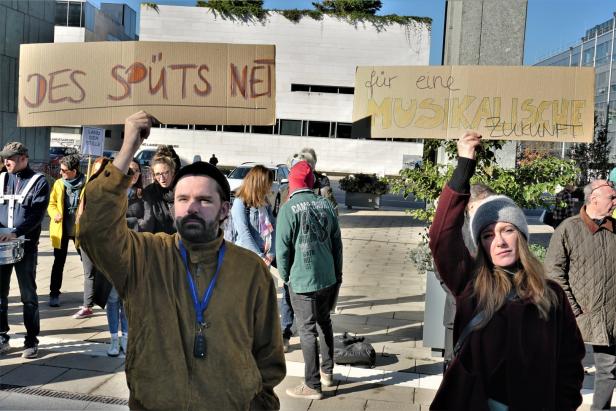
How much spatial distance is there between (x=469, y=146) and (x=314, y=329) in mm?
2960

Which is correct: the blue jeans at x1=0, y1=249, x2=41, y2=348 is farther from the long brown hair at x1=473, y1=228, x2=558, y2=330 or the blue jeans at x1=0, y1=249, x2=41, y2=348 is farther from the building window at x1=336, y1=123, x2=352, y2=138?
the building window at x1=336, y1=123, x2=352, y2=138

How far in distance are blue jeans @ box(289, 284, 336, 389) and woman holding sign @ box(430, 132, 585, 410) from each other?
8.62 feet

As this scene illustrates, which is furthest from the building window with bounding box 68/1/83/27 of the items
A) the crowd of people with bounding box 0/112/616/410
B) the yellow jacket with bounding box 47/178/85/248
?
the crowd of people with bounding box 0/112/616/410

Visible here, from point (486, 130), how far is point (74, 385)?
155 inches

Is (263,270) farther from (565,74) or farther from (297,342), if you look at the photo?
(297,342)

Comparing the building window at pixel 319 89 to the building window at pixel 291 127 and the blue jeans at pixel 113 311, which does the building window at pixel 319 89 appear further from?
the blue jeans at pixel 113 311

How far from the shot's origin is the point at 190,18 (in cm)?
4300

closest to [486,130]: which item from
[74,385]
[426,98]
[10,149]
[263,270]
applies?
[426,98]

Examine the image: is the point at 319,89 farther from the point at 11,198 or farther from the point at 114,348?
the point at 114,348

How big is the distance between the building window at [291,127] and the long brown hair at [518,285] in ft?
143

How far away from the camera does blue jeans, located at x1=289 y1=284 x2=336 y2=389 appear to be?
505cm

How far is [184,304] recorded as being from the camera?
89.8 inches

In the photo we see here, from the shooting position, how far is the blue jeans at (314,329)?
5047 millimetres

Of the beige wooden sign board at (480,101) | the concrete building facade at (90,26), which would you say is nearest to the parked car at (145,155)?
the concrete building facade at (90,26)
